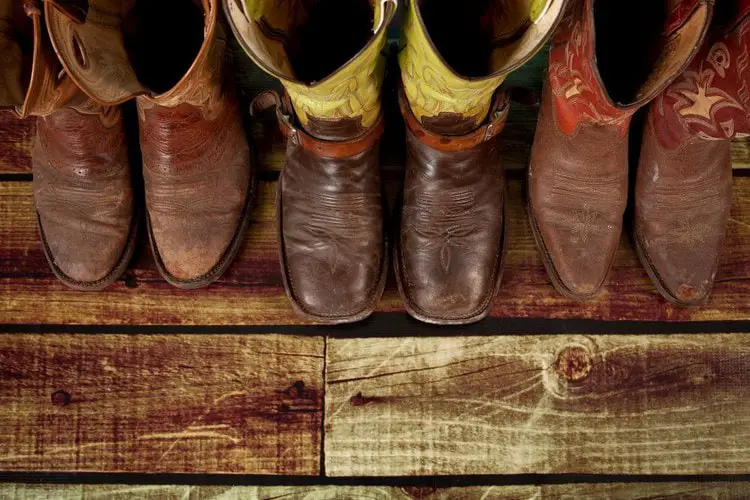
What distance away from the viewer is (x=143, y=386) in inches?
43.9

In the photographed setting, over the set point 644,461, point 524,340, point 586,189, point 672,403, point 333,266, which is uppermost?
point 586,189

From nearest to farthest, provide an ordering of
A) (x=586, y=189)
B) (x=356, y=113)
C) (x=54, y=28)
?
(x=54, y=28) < (x=356, y=113) < (x=586, y=189)

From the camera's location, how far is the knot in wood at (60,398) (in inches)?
43.3

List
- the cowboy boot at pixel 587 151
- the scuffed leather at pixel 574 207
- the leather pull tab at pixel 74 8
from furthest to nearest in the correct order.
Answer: the scuffed leather at pixel 574 207 → the cowboy boot at pixel 587 151 → the leather pull tab at pixel 74 8

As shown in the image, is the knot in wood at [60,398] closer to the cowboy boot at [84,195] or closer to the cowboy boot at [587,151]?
the cowboy boot at [84,195]

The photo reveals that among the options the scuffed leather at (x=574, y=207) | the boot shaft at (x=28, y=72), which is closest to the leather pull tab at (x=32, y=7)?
the boot shaft at (x=28, y=72)

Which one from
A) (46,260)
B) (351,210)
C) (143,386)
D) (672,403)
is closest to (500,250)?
(351,210)

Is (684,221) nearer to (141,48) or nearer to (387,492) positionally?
(387,492)

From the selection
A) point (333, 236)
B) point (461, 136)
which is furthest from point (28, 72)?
point (461, 136)

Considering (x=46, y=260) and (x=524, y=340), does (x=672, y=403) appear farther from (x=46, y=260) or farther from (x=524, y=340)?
(x=46, y=260)

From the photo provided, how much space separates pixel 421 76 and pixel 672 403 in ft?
2.47

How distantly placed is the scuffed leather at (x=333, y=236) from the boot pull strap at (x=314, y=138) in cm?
2

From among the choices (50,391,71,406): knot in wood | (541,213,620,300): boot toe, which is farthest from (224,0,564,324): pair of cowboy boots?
(50,391,71,406): knot in wood

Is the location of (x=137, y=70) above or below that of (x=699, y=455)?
above
